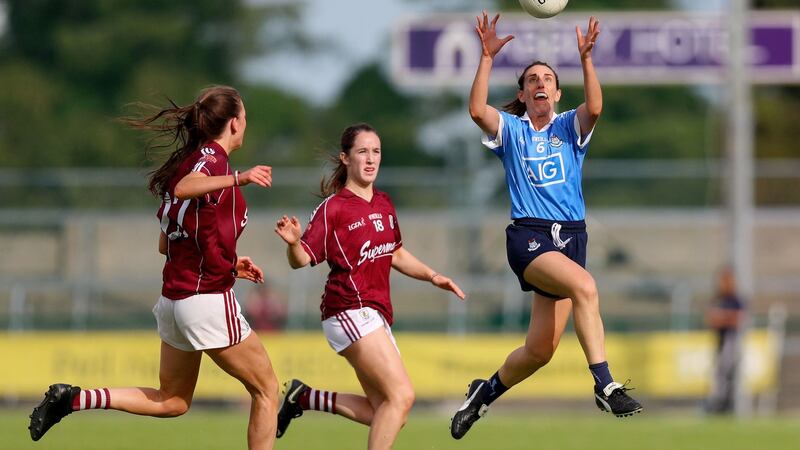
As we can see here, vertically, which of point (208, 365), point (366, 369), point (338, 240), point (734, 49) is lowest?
point (208, 365)

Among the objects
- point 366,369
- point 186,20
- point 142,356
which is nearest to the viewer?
point 366,369

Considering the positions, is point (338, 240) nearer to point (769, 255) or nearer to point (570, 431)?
point (570, 431)

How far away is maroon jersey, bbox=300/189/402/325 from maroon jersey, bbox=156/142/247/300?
53cm

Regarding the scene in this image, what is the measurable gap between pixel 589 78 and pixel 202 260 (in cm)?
257

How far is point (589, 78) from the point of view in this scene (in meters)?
9.05

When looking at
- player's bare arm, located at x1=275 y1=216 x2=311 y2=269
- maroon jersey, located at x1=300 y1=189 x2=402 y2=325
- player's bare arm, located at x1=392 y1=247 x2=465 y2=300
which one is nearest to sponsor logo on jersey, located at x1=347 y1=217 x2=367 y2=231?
maroon jersey, located at x1=300 y1=189 x2=402 y2=325

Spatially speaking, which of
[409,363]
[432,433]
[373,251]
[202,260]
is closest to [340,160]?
[373,251]

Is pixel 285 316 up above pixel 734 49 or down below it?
below

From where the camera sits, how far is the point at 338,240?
8.88 metres

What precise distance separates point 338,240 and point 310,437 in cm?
509

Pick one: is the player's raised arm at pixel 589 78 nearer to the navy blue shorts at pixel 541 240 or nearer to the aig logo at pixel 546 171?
the aig logo at pixel 546 171

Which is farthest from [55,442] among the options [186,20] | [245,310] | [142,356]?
[186,20]

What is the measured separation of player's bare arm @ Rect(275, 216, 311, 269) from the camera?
859 centimetres

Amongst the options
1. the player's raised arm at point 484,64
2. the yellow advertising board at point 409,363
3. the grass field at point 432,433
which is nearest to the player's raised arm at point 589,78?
the player's raised arm at point 484,64
